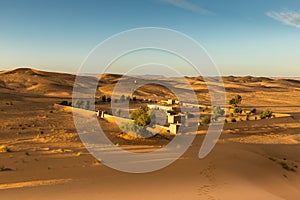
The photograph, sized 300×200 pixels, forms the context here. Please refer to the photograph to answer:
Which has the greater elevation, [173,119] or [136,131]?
[173,119]

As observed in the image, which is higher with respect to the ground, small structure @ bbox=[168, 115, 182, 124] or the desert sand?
small structure @ bbox=[168, 115, 182, 124]

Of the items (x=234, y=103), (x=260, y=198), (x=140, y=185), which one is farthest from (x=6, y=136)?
(x=234, y=103)

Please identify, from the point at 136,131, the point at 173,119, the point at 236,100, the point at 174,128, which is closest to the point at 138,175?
the point at 136,131

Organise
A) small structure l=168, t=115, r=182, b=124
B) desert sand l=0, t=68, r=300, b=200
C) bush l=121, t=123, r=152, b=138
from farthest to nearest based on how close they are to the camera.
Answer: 1. small structure l=168, t=115, r=182, b=124
2. bush l=121, t=123, r=152, b=138
3. desert sand l=0, t=68, r=300, b=200

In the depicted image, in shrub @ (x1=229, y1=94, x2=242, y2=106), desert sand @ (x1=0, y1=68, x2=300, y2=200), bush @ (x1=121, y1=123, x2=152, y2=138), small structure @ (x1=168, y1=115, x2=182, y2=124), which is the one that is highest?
shrub @ (x1=229, y1=94, x2=242, y2=106)

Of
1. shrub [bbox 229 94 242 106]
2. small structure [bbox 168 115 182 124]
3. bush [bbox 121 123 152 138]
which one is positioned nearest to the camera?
bush [bbox 121 123 152 138]

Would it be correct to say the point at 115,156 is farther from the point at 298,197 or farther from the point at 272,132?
the point at 272,132

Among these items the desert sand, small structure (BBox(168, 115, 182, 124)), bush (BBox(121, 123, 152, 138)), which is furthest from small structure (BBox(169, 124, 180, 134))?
small structure (BBox(168, 115, 182, 124))

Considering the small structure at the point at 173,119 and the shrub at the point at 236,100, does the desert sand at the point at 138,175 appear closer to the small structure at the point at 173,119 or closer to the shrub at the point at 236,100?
the small structure at the point at 173,119

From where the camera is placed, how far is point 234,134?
2042 centimetres

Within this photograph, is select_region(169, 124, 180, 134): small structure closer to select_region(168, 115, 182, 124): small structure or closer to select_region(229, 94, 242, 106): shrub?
select_region(168, 115, 182, 124): small structure

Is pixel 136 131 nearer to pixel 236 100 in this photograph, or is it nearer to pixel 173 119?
pixel 173 119

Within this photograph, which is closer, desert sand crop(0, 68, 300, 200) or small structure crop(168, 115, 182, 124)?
desert sand crop(0, 68, 300, 200)

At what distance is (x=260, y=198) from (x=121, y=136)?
1064 centimetres
